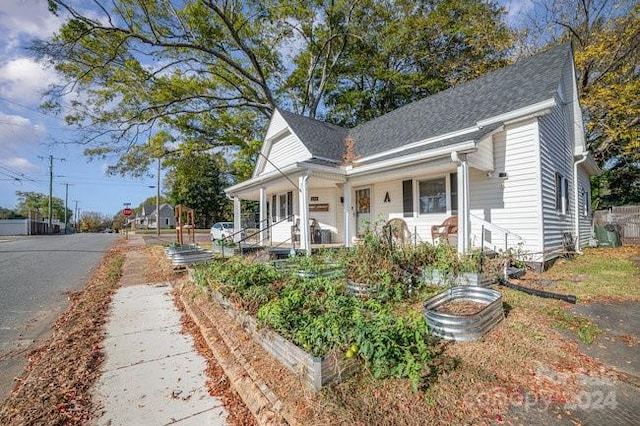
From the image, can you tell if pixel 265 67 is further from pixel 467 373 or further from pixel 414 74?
pixel 467 373

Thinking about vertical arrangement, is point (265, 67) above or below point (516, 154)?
above

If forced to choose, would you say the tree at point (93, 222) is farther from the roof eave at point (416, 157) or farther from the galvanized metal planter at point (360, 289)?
the galvanized metal planter at point (360, 289)

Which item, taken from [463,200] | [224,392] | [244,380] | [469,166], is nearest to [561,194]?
[469,166]

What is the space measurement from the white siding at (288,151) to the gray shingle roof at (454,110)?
401 millimetres

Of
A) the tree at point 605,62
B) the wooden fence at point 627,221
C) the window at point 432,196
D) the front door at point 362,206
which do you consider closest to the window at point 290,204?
the front door at point 362,206

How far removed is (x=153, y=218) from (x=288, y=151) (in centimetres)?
7030

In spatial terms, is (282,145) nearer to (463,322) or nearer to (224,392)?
(463,322)

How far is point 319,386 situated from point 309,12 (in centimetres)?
2141

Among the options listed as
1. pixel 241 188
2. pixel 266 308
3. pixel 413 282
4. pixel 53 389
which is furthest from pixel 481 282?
pixel 241 188

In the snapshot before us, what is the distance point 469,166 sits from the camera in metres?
7.01

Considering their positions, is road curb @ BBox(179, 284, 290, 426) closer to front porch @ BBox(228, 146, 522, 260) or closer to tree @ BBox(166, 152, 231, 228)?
front porch @ BBox(228, 146, 522, 260)

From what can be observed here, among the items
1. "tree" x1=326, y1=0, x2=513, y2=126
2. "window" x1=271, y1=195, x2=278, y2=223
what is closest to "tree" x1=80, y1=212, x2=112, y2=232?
"tree" x1=326, y1=0, x2=513, y2=126

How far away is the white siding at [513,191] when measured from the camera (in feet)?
23.1

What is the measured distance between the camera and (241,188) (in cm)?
1264
